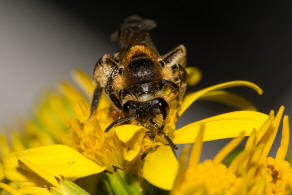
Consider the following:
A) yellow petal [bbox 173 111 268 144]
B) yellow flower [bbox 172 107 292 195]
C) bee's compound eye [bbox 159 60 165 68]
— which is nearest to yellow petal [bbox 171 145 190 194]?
yellow flower [bbox 172 107 292 195]

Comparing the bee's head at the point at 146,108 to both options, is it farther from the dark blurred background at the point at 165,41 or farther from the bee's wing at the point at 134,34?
the dark blurred background at the point at 165,41

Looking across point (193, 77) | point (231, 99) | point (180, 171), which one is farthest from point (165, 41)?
point (180, 171)

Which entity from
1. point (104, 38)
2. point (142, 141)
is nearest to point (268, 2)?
point (104, 38)

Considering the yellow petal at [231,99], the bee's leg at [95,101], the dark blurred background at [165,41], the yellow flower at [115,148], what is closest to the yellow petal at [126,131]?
the yellow flower at [115,148]

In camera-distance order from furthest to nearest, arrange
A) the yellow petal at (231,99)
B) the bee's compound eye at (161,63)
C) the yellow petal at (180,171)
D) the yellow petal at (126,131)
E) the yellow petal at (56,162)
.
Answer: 1. the yellow petal at (231,99)
2. the bee's compound eye at (161,63)
3. the yellow petal at (56,162)
4. the yellow petal at (126,131)
5. the yellow petal at (180,171)

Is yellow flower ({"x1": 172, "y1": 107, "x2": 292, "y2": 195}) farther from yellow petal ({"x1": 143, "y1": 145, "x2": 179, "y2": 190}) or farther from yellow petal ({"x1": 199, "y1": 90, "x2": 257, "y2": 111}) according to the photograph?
yellow petal ({"x1": 199, "y1": 90, "x2": 257, "y2": 111})

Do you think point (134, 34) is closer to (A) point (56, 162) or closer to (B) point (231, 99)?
(B) point (231, 99)
